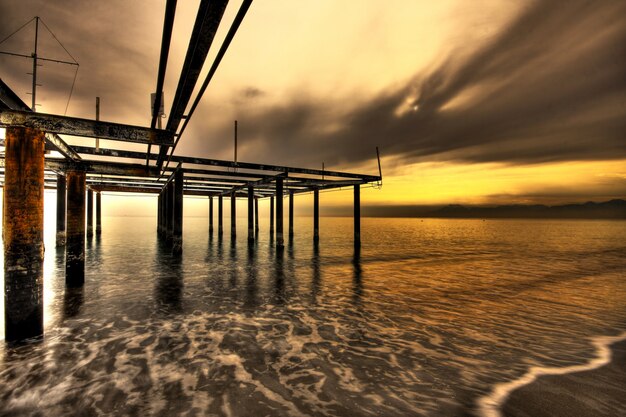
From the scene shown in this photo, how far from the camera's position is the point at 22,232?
5.42 metres

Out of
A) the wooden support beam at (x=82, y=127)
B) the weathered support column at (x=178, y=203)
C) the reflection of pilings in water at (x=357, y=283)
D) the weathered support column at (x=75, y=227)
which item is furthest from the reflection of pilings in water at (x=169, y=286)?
the reflection of pilings in water at (x=357, y=283)

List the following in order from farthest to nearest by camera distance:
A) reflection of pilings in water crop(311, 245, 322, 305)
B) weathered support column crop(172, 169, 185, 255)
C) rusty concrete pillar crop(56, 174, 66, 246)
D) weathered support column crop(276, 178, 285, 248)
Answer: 1. weathered support column crop(276, 178, 285, 248)
2. rusty concrete pillar crop(56, 174, 66, 246)
3. weathered support column crop(172, 169, 185, 255)
4. reflection of pilings in water crop(311, 245, 322, 305)

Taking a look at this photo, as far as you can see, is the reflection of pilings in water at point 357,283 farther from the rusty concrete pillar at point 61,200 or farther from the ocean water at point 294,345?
the rusty concrete pillar at point 61,200

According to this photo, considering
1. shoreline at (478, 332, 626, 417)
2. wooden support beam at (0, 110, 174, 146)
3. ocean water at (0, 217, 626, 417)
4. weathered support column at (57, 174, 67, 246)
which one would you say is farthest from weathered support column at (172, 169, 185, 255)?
shoreline at (478, 332, 626, 417)

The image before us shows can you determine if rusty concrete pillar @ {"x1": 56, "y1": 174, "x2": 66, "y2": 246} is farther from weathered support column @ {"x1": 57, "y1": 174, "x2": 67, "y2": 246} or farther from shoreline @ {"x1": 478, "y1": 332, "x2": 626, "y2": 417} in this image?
shoreline @ {"x1": 478, "y1": 332, "x2": 626, "y2": 417}

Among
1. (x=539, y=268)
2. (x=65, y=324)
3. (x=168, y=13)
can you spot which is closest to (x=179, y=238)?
(x=65, y=324)

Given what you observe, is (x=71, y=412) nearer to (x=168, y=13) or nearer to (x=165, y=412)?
(x=165, y=412)

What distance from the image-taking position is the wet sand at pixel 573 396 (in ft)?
12.9

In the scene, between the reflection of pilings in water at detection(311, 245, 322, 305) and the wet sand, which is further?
the reflection of pilings in water at detection(311, 245, 322, 305)

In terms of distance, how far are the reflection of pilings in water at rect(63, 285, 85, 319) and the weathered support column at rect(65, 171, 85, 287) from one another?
624 mm

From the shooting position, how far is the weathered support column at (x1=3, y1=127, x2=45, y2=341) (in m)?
5.32

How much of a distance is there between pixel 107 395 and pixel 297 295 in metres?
6.54

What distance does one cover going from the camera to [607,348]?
615 cm

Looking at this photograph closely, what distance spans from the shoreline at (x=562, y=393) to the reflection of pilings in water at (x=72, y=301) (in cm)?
1003
